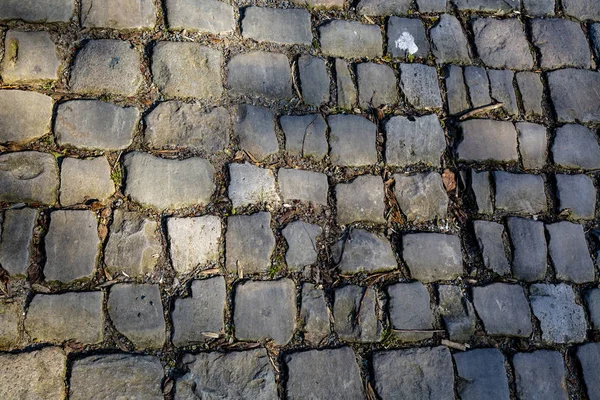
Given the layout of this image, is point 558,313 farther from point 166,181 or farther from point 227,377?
point 166,181

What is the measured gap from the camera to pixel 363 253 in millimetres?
2582

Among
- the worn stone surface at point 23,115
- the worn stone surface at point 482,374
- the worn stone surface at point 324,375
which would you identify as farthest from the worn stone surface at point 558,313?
the worn stone surface at point 23,115

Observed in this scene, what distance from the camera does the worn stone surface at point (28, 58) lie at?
258 centimetres

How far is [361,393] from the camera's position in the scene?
2.34 meters

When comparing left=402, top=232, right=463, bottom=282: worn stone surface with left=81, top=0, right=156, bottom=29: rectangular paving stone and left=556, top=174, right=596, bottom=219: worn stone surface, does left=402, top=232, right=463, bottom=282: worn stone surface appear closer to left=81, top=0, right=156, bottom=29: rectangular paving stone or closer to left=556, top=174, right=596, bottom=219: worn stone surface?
left=556, top=174, right=596, bottom=219: worn stone surface

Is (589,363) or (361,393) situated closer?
(361,393)

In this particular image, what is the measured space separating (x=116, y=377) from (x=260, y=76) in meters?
1.49

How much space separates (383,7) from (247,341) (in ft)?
6.31

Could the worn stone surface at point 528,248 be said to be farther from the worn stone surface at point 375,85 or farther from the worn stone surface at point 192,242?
the worn stone surface at point 192,242

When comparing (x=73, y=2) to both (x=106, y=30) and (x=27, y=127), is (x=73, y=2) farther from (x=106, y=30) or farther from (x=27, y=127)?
(x=27, y=127)

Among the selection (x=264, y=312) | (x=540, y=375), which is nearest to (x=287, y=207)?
(x=264, y=312)

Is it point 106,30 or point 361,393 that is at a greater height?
point 106,30

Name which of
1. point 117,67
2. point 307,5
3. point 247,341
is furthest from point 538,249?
point 117,67

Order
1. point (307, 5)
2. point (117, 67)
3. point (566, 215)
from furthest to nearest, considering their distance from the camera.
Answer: point (307, 5), point (566, 215), point (117, 67)
